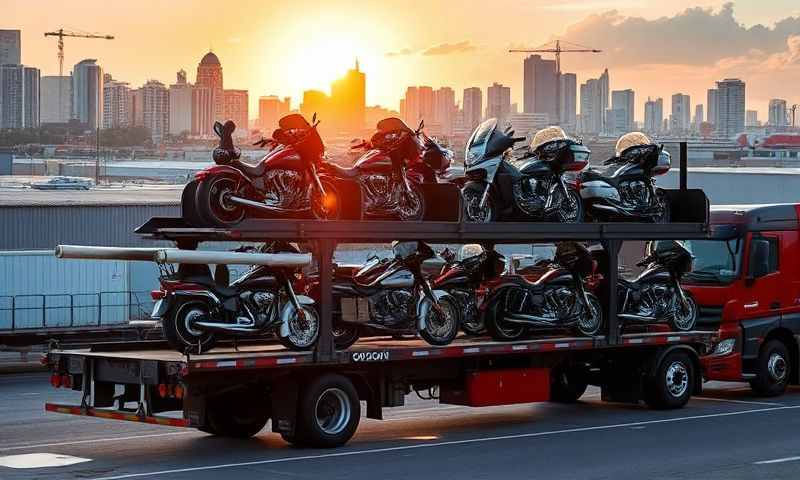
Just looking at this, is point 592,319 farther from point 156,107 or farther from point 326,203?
point 156,107

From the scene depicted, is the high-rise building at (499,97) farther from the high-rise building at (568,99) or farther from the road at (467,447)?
the road at (467,447)

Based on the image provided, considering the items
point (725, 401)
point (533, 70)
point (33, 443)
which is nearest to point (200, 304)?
point (33, 443)

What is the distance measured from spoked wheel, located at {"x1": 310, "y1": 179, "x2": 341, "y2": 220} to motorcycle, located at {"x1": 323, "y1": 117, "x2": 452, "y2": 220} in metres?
0.47

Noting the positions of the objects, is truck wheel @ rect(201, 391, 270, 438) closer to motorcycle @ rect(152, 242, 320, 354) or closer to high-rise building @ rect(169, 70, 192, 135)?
motorcycle @ rect(152, 242, 320, 354)

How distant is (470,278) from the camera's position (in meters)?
18.9

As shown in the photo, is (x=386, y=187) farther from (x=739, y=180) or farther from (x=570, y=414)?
(x=739, y=180)

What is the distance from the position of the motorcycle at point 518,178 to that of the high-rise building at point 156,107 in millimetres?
148889

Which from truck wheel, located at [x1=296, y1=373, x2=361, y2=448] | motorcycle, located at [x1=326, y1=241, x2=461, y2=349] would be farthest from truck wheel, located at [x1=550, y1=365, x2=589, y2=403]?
truck wheel, located at [x1=296, y1=373, x2=361, y2=448]

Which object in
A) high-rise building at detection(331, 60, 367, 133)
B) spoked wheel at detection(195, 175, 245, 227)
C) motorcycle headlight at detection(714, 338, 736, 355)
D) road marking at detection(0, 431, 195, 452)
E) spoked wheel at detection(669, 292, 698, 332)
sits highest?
high-rise building at detection(331, 60, 367, 133)

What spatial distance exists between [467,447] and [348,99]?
1653cm

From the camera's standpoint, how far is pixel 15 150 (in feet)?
443

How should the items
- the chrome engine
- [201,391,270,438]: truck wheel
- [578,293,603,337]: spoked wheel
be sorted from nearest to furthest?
1. the chrome engine
2. [201,391,270,438]: truck wheel
3. [578,293,603,337]: spoked wheel

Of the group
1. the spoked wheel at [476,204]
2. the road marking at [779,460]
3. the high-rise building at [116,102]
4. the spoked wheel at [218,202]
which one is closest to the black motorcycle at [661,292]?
the spoked wheel at [476,204]

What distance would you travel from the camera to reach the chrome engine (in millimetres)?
15898
